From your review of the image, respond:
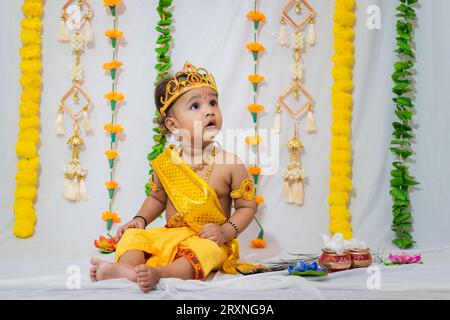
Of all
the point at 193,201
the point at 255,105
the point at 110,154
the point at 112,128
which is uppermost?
the point at 255,105

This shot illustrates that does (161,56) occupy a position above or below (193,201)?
above

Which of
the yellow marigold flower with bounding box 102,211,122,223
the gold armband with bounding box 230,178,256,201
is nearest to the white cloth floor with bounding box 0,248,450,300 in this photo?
the gold armband with bounding box 230,178,256,201

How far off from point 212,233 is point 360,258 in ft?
1.63

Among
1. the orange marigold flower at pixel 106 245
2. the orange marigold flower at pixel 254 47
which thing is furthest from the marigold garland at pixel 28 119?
the orange marigold flower at pixel 254 47

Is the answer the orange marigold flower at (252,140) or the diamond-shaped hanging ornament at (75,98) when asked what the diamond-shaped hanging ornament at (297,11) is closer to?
the orange marigold flower at (252,140)

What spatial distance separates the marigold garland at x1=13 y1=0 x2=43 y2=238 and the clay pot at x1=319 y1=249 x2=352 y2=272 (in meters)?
1.45

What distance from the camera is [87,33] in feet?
8.34

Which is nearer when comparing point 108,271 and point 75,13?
point 108,271

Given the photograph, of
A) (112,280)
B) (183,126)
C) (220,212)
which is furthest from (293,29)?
(112,280)

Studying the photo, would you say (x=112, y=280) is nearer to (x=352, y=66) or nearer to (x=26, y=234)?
(x=26, y=234)

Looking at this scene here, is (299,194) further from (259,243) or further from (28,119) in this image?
(28,119)

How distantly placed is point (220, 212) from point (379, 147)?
984 millimetres

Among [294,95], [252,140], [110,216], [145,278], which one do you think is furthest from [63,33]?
[145,278]

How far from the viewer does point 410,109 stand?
251cm
